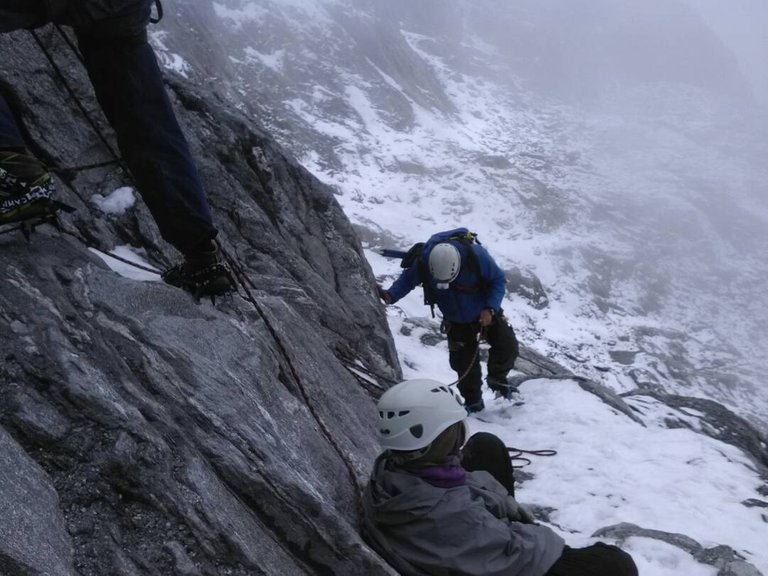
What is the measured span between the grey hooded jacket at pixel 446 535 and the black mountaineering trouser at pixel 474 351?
4364mm

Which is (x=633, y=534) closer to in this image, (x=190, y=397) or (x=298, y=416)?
(x=298, y=416)

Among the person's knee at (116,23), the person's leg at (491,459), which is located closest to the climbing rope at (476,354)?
the person's leg at (491,459)

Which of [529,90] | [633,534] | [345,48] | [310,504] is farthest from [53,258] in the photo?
[529,90]

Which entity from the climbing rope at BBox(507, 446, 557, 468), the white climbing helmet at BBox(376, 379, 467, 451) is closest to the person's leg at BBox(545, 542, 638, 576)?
the white climbing helmet at BBox(376, 379, 467, 451)

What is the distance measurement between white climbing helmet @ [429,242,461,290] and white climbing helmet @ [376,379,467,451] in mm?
3270

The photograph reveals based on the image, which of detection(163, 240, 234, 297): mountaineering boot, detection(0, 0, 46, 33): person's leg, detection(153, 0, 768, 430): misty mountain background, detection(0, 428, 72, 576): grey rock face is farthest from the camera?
detection(153, 0, 768, 430): misty mountain background

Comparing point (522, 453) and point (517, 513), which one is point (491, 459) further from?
point (522, 453)

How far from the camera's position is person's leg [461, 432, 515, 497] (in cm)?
447

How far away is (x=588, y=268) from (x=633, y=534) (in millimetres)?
42053

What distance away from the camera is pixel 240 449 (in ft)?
10.4

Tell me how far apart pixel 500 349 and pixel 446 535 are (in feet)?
16.7

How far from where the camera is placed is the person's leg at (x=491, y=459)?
4469 millimetres

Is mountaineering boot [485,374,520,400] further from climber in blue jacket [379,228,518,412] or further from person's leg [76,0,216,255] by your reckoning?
person's leg [76,0,216,255]

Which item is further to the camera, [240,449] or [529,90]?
[529,90]
